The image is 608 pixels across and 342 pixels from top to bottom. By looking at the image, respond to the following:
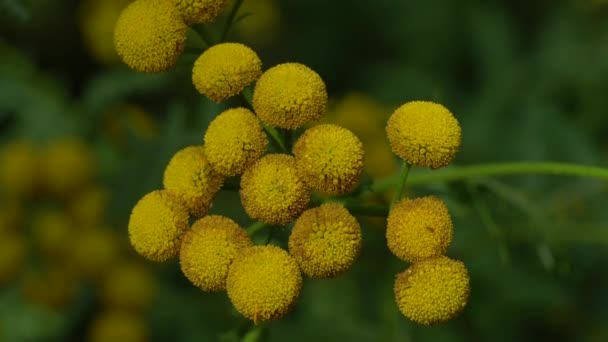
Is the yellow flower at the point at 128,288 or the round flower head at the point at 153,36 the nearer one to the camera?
the round flower head at the point at 153,36

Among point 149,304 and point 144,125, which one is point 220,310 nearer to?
point 149,304

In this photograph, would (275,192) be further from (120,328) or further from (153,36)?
(120,328)

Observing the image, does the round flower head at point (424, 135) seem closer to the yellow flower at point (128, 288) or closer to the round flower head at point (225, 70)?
the round flower head at point (225, 70)

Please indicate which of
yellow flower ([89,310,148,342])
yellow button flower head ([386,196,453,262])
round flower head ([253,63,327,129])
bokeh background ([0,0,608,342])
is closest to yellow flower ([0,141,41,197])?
bokeh background ([0,0,608,342])

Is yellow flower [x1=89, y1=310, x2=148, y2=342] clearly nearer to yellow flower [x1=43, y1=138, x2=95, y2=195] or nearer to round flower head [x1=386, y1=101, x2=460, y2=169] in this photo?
yellow flower [x1=43, y1=138, x2=95, y2=195]

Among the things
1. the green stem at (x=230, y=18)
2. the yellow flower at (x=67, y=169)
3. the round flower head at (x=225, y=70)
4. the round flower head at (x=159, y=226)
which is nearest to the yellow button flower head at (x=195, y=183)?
the round flower head at (x=159, y=226)
